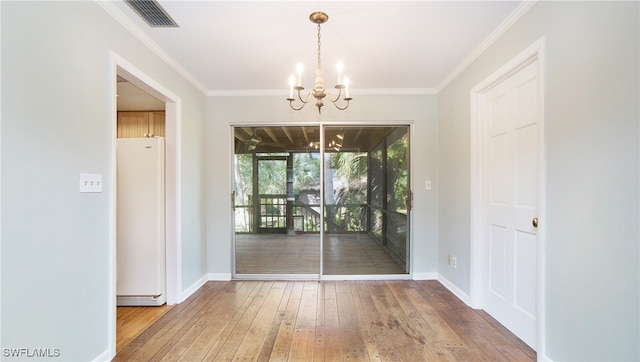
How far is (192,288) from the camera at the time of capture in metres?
3.29

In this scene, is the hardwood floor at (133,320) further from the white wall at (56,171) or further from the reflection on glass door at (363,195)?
the reflection on glass door at (363,195)

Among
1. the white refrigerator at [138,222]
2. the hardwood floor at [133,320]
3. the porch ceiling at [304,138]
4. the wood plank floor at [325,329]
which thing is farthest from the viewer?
the porch ceiling at [304,138]

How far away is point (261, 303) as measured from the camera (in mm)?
2994

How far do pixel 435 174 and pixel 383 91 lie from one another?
4.30 ft

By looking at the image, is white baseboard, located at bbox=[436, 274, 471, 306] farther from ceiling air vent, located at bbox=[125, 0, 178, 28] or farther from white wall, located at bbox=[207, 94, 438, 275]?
ceiling air vent, located at bbox=[125, 0, 178, 28]

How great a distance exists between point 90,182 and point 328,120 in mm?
2640

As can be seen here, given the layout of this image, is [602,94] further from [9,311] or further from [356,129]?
[9,311]

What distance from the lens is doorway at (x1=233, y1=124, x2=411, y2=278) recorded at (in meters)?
3.84

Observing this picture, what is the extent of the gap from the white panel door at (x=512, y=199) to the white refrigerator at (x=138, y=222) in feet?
11.0

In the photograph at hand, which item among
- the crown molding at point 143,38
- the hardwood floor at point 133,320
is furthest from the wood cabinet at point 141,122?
the hardwood floor at point 133,320

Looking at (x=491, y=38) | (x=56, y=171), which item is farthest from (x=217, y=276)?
(x=491, y=38)

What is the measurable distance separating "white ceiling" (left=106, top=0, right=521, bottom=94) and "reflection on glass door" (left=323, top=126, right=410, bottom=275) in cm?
82

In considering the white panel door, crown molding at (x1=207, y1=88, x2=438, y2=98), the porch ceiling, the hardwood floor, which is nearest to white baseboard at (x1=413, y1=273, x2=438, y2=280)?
the white panel door

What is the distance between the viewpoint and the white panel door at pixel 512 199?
2135mm
